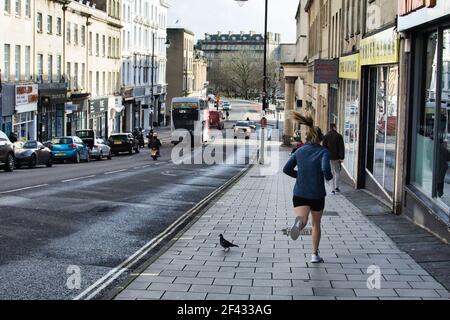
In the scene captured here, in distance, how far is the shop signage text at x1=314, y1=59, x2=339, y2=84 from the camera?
87.8ft

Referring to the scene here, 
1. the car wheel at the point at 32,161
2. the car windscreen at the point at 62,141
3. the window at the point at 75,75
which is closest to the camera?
the car wheel at the point at 32,161

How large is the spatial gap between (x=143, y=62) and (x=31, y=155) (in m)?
56.1

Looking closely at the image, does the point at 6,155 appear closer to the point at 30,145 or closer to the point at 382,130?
the point at 30,145

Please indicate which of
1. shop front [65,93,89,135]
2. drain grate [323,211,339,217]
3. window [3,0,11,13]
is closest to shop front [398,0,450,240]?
drain grate [323,211,339,217]

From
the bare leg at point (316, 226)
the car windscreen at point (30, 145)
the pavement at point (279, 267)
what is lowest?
the pavement at point (279, 267)

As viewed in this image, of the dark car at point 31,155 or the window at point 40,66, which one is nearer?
the dark car at point 31,155

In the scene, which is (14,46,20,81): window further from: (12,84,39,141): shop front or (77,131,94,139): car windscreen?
(77,131,94,139): car windscreen

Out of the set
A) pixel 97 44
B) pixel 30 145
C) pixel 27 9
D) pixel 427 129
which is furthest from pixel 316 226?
pixel 97 44

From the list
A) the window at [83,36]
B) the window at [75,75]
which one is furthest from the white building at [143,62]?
the window at [75,75]

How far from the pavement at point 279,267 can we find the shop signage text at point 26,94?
101ft

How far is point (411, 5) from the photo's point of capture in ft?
40.7

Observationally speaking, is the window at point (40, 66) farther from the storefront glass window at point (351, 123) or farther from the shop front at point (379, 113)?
the shop front at point (379, 113)

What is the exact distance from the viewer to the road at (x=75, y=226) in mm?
8695

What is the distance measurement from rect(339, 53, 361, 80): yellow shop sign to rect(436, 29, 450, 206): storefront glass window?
850 cm
